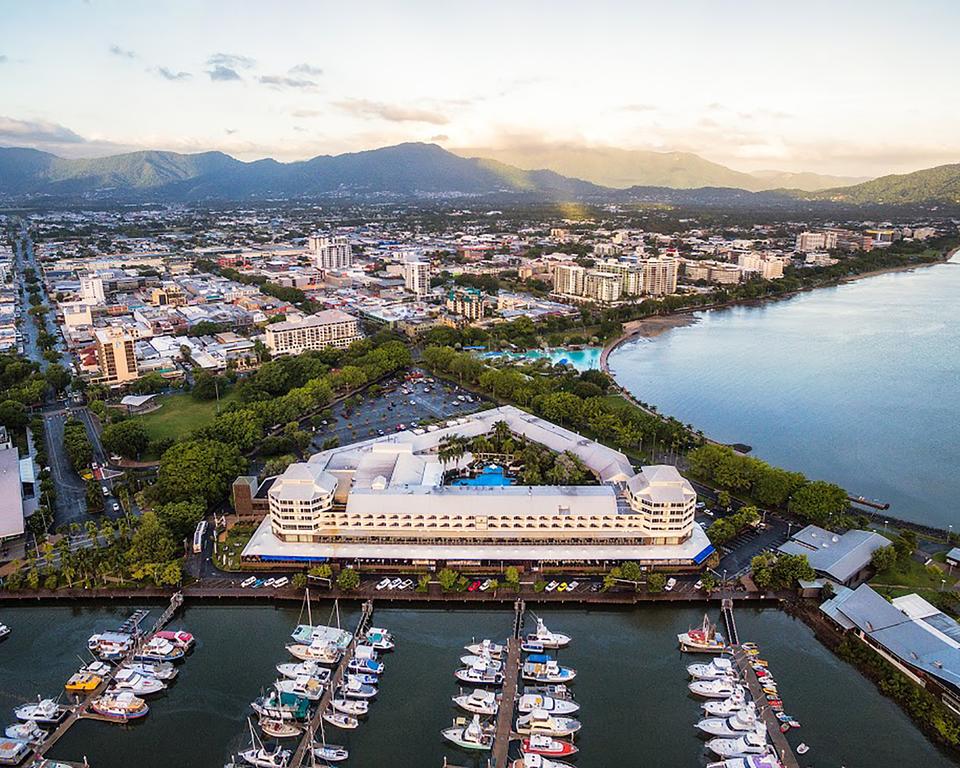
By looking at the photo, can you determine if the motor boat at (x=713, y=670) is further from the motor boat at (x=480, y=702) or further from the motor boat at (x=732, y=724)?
the motor boat at (x=480, y=702)

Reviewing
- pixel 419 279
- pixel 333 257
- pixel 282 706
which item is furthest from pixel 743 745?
pixel 333 257

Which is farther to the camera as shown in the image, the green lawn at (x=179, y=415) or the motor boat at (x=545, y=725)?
the green lawn at (x=179, y=415)

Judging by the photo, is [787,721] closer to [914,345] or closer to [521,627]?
[521,627]

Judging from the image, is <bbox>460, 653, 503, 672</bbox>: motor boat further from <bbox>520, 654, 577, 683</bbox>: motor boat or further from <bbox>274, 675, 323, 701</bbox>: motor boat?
<bbox>274, 675, 323, 701</bbox>: motor boat

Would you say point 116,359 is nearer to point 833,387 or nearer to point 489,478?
point 489,478

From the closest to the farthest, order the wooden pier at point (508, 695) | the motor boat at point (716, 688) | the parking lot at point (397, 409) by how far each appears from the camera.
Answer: the wooden pier at point (508, 695), the motor boat at point (716, 688), the parking lot at point (397, 409)

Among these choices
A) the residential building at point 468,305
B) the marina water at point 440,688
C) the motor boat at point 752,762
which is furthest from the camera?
the residential building at point 468,305

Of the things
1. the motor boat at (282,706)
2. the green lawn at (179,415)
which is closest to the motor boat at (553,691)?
the motor boat at (282,706)
